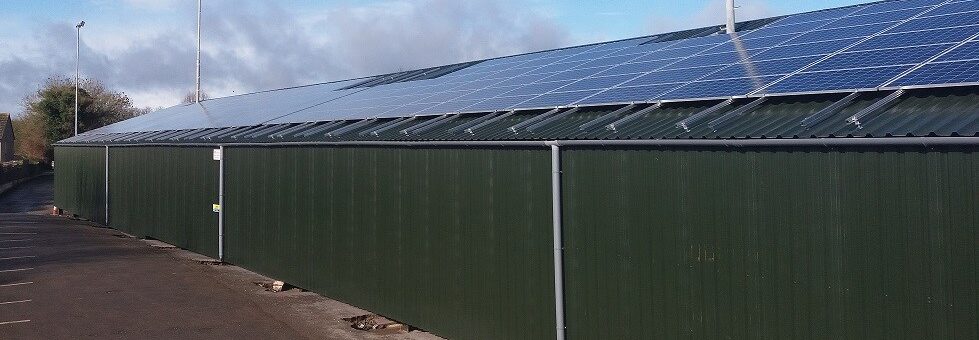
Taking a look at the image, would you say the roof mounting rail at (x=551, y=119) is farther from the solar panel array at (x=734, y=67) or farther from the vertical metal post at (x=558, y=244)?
the vertical metal post at (x=558, y=244)

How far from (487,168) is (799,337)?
4655 millimetres

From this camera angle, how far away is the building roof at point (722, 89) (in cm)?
801

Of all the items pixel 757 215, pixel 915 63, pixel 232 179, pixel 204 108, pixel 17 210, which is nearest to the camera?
pixel 757 215

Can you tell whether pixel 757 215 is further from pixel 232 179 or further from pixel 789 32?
pixel 232 179

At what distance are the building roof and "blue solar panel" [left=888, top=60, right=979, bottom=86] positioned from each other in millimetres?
19

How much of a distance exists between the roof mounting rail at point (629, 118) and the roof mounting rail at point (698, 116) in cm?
83

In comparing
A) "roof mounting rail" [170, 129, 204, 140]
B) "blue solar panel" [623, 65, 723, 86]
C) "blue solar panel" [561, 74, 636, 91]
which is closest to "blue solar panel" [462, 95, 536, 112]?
"blue solar panel" [561, 74, 636, 91]

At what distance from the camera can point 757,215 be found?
795 cm

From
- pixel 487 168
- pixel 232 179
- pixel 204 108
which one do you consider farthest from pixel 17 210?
pixel 487 168

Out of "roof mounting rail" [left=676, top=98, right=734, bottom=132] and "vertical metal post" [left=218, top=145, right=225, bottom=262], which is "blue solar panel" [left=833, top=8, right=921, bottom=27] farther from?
"vertical metal post" [left=218, top=145, right=225, bottom=262]

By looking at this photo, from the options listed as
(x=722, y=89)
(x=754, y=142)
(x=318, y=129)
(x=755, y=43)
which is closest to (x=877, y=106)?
(x=754, y=142)

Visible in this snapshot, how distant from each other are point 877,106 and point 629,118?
2852mm

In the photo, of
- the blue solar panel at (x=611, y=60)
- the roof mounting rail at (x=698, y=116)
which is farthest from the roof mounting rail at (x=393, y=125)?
the roof mounting rail at (x=698, y=116)

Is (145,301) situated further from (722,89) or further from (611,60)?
(722,89)
